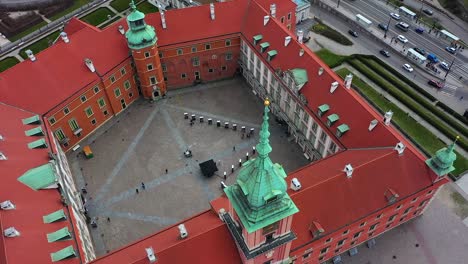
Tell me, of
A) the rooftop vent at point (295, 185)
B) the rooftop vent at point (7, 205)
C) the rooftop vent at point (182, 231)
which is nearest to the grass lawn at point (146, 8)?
the rooftop vent at point (7, 205)

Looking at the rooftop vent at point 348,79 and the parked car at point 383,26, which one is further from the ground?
the parked car at point 383,26

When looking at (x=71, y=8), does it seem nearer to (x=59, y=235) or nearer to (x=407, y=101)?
(x=59, y=235)


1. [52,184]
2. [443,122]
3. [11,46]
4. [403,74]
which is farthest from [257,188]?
[11,46]

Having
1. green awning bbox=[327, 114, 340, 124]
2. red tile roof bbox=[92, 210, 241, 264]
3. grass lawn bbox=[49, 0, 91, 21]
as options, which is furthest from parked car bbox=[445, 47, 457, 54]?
grass lawn bbox=[49, 0, 91, 21]

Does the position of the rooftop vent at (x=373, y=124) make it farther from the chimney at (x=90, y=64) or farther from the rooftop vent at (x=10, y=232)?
the chimney at (x=90, y=64)

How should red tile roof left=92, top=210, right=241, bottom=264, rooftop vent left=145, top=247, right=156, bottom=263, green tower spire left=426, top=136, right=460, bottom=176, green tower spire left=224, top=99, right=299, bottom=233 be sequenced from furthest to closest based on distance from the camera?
green tower spire left=426, top=136, right=460, bottom=176 → red tile roof left=92, top=210, right=241, bottom=264 → rooftop vent left=145, top=247, right=156, bottom=263 → green tower spire left=224, top=99, right=299, bottom=233

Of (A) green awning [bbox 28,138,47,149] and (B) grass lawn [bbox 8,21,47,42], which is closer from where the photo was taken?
(A) green awning [bbox 28,138,47,149]

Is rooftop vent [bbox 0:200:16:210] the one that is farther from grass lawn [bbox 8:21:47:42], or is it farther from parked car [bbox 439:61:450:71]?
parked car [bbox 439:61:450:71]
